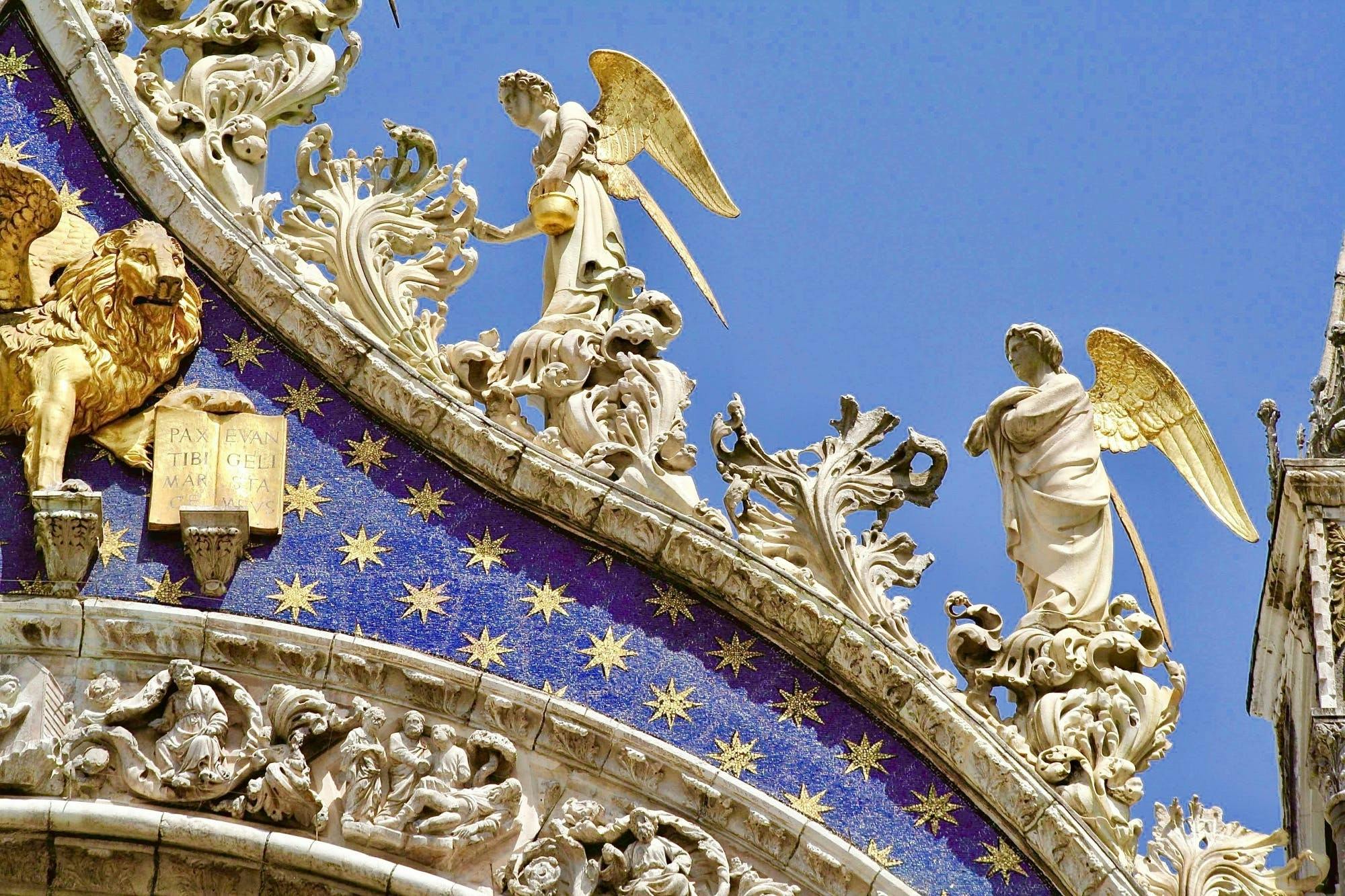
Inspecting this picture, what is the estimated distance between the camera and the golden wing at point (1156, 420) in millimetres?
14500

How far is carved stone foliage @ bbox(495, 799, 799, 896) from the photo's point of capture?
12102 mm

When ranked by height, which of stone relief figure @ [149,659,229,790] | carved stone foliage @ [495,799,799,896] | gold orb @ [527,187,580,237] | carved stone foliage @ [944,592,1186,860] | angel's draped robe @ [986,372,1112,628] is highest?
gold orb @ [527,187,580,237]

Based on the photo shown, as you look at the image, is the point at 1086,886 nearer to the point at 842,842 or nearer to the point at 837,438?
the point at 842,842

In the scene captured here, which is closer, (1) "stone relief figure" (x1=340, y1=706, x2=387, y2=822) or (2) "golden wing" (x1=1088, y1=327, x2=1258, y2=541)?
(1) "stone relief figure" (x1=340, y1=706, x2=387, y2=822)

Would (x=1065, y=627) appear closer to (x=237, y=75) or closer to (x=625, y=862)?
(x=625, y=862)

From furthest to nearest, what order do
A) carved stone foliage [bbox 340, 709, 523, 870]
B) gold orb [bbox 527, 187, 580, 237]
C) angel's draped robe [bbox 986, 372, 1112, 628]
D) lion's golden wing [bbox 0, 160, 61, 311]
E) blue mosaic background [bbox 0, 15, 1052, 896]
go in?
gold orb [bbox 527, 187, 580, 237] < lion's golden wing [bbox 0, 160, 61, 311] < angel's draped robe [bbox 986, 372, 1112, 628] < blue mosaic background [bbox 0, 15, 1052, 896] < carved stone foliage [bbox 340, 709, 523, 870]

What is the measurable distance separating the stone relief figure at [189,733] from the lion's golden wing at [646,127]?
12.2 feet

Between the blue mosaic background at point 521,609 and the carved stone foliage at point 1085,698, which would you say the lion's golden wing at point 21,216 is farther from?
the carved stone foliage at point 1085,698

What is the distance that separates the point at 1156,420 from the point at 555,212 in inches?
114

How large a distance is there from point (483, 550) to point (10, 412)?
2.00 m

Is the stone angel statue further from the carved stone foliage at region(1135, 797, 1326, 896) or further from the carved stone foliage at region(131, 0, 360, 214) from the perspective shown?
the carved stone foliage at region(1135, 797, 1326, 896)

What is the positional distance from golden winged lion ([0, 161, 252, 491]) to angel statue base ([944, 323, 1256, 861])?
3.24 meters

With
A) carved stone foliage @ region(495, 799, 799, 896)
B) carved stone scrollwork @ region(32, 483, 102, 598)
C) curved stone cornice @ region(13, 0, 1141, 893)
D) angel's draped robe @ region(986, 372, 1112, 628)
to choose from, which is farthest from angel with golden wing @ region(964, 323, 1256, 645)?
carved stone scrollwork @ region(32, 483, 102, 598)

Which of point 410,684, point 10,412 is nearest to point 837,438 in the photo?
point 410,684
